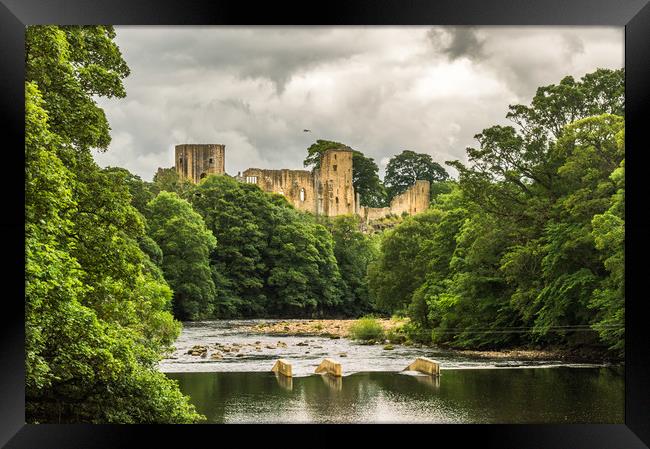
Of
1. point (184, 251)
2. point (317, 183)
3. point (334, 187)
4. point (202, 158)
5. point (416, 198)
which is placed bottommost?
point (184, 251)

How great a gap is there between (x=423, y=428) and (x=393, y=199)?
58.0ft

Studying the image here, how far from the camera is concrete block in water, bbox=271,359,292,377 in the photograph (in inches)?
530

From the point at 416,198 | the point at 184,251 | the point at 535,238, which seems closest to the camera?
the point at 535,238

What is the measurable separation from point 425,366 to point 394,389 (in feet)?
5.47

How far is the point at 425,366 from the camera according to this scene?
13.7 metres

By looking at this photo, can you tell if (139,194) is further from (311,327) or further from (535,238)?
(535,238)

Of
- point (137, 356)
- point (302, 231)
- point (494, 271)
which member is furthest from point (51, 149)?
point (302, 231)

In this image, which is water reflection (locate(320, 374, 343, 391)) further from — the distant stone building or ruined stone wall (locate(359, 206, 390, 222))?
ruined stone wall (locate(359, 206, 390, 222))

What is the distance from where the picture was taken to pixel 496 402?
11.1 meters

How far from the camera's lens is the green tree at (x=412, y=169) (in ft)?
64.1

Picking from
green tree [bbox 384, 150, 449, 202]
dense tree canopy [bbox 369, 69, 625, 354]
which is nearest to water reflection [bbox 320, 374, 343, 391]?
dense tree canopy [bbox 369, 69, 625, 354]

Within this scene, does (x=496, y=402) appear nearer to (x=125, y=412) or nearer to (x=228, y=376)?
(x=228, y=376)
